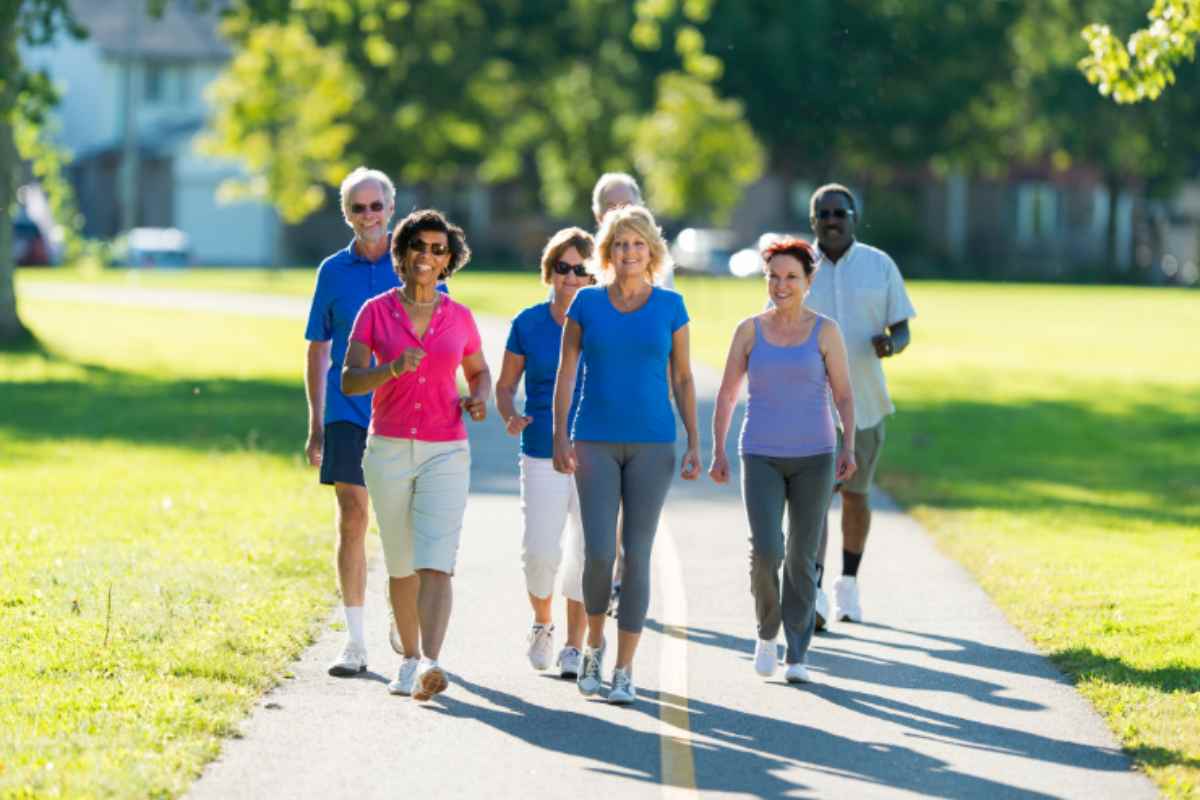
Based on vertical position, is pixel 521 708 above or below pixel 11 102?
below

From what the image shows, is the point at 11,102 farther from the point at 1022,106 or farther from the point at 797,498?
the point at 1022,106

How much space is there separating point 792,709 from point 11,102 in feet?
64.8

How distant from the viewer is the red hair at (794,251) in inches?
348

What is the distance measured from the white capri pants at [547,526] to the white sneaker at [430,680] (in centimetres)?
86

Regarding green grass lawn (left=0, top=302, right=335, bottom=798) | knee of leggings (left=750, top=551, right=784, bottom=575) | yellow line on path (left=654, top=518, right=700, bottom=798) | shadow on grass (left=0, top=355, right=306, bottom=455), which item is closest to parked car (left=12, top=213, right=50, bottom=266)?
shadow on grass (left=0, top=355, right=306, bottom=455)

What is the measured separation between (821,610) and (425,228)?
10.8ft

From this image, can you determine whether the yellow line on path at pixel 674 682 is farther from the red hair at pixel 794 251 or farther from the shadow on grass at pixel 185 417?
the shadow on grass at pixel 185 417

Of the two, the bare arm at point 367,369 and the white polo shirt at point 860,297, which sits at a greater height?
the white polo shirt at point 860,297

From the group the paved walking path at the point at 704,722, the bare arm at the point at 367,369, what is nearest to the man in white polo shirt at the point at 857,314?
the paved walking path at the point at 704,722

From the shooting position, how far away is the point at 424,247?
8.19m

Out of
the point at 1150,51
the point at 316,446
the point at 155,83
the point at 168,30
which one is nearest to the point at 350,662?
the point at 316,446

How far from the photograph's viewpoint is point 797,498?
29.2ft

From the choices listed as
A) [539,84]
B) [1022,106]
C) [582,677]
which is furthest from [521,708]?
[1022,106]

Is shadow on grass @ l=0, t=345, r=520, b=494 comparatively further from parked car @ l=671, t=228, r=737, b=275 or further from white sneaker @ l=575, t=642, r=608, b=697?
parked car @ l=671, t=228, r=737, b=275
